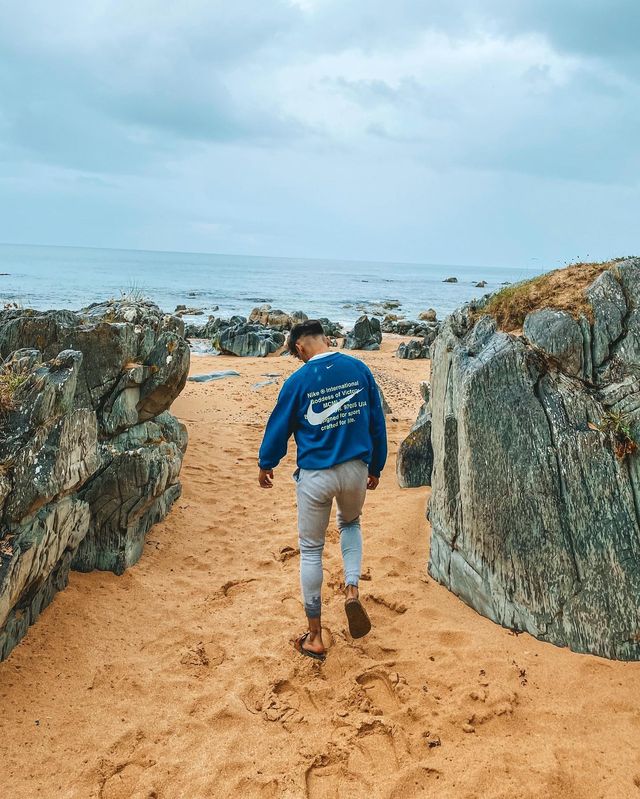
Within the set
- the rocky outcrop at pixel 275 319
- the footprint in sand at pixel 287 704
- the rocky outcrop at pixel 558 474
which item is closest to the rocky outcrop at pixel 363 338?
the rocky outcrop at pixel 275 319

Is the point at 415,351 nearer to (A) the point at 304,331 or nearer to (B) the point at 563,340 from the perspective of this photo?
(B) the point at 563,340

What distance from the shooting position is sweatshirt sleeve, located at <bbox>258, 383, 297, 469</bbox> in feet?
14.6

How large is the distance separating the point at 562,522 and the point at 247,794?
2943 millimetres

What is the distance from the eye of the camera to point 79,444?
197 inches

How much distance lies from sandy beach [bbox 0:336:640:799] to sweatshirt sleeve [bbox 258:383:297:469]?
5.56 ft

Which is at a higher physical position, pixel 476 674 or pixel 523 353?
pixel 523 353

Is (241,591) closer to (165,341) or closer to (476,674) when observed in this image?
(476,674)

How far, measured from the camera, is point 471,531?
5027mm

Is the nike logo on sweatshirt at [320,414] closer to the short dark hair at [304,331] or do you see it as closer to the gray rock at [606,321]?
the short dark hair at [304,331]

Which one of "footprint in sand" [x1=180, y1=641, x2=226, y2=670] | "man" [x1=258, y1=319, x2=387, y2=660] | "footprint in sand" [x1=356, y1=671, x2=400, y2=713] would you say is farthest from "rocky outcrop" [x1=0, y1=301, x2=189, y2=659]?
"footprint in sand" [x1=356, y1=671, x2=400, y2=713]

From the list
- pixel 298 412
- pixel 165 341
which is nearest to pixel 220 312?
pixel 165 341

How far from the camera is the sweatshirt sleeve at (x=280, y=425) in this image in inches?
176

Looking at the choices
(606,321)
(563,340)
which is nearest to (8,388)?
(563,340)

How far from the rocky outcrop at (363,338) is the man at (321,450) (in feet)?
68.7
